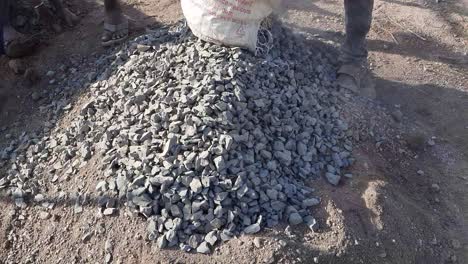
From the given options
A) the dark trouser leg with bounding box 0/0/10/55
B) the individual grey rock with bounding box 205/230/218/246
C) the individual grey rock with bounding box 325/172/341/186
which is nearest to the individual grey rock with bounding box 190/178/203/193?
the individual grey rock with bounding box 205/230/218/246

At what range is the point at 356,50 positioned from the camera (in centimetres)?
388

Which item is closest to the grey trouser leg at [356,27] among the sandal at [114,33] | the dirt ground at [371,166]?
the dirt ground at [371,166]

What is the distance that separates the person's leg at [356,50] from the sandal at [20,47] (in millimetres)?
2430

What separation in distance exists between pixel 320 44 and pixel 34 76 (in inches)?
88.9

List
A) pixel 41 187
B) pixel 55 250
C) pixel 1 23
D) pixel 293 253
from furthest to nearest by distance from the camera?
pixel 1 23 → pixel 41 187 → pixel 55 250 → pixel 293 253

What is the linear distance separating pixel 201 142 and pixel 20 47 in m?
2.05

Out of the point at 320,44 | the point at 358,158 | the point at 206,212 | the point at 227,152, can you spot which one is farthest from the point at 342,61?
the point at 206,212

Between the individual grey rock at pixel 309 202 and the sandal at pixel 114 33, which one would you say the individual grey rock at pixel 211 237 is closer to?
the individual grey rock at pixel 309 202

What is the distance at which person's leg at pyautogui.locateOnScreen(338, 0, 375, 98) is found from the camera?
3752 millimetres

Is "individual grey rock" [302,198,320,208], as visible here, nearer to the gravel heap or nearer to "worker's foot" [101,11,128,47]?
the gravel heap

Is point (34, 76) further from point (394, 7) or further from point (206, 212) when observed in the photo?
point (394, 7)

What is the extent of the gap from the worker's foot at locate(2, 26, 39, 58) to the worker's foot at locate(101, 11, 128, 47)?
1.91 feet

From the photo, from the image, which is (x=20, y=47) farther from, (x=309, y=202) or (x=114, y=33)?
(x=309, y=202)

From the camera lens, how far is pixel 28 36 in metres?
4.14
